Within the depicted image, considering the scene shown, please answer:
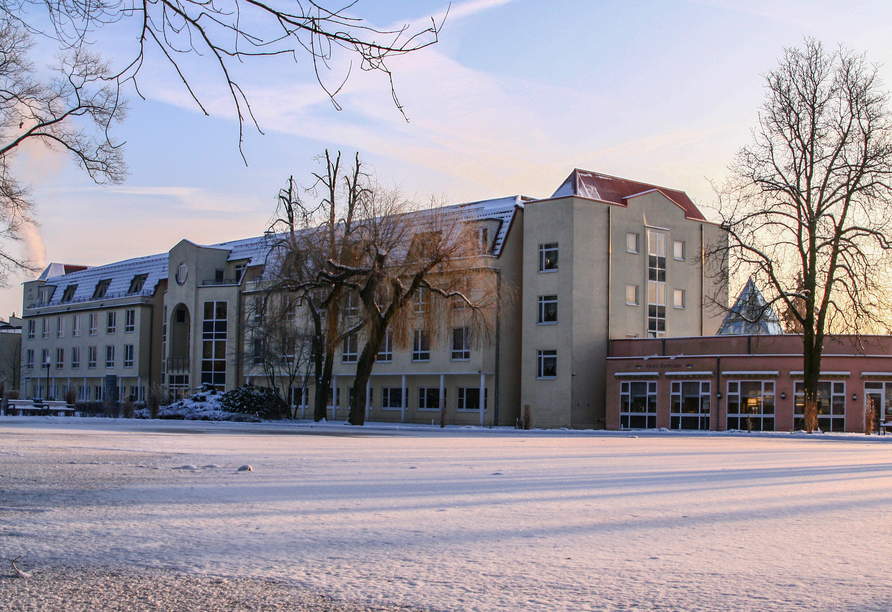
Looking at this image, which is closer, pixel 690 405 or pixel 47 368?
pixel 690 405

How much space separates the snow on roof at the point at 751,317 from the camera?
3812cm

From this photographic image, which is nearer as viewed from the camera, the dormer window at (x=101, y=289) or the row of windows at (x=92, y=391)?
the row of windows at (x=92, y=391)

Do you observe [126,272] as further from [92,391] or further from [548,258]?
[548,258]

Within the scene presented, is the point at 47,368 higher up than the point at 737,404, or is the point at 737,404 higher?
the point at 47,368

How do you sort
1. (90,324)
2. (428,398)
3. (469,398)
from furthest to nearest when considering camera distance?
(90,324) < (428,398) < (469,398)

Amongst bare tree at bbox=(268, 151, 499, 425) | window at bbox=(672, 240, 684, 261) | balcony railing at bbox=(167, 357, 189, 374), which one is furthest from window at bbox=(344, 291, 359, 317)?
balcony railing at bbox=(167, 357, 189, 374)

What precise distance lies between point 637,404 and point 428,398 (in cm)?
1301

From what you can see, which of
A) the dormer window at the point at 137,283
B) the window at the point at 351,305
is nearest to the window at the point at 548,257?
the window at the point at 351,305

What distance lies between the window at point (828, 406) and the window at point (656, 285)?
9.74 meters

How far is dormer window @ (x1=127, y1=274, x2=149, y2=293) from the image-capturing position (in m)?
73.9

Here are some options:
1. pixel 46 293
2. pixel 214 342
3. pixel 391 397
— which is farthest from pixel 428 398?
pixel 46 293

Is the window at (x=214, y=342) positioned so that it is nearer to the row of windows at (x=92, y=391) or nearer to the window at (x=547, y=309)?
the row of windows at (x=92, y=391)

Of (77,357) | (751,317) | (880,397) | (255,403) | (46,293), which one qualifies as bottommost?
(255,403)

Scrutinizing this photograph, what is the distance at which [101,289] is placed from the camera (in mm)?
77375
